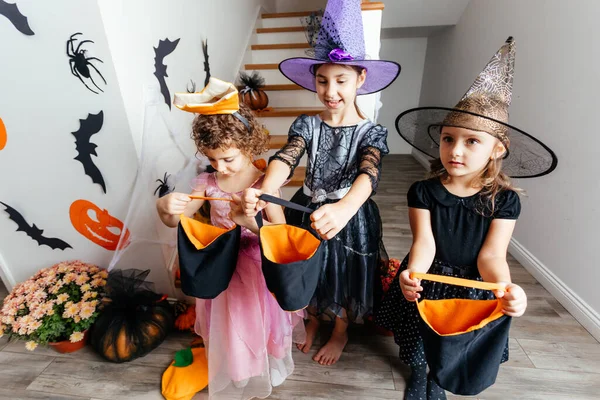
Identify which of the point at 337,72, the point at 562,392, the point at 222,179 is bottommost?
the point at 562,392

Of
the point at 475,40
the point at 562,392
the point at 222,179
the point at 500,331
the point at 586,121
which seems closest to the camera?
the point at 500,331

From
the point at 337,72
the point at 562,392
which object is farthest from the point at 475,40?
the point at 562,392

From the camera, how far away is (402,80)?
3.71 meters

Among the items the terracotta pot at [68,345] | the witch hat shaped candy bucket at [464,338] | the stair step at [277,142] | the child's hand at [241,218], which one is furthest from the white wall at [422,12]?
the terracotta pot at [68,345]

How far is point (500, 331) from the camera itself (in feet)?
2.11

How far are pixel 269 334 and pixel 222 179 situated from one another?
555 mm

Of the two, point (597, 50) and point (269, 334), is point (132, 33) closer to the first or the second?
point (269, 334)

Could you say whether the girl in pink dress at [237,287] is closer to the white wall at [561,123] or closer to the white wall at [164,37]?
the white wall at [164,37]

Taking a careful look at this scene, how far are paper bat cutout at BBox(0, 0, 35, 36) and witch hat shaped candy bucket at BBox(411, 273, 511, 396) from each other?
1367 millimetres

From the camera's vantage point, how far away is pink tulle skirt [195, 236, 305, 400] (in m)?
0.94

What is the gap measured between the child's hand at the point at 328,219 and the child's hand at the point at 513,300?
0.36 metres

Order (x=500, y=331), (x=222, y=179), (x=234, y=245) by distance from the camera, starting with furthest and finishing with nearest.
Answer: (x=222, y=179) → (x=234, y=245) → (x=500, y=331)

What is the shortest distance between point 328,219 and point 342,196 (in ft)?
0.94

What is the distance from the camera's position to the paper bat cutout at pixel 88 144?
1089 mm
